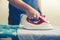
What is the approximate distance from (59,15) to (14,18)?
1.71 feet

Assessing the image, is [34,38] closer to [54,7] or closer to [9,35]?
[9,35]

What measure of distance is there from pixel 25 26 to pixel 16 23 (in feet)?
1.28

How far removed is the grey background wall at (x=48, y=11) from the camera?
156 centimetres

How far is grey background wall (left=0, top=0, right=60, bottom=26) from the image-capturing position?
5.12 feet

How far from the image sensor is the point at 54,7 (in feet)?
5.24

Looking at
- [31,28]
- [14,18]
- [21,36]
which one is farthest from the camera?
[14,18]

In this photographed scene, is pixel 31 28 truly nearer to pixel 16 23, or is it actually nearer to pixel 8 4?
pixel 16 23

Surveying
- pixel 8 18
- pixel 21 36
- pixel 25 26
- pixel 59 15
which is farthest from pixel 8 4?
pixel 21 36

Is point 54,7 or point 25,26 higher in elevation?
point 54,7

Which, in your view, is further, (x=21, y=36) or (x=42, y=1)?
(x=42, y=1)

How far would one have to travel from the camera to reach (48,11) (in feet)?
5.14

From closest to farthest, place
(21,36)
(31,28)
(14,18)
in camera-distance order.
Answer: (21,36) → (31,28) → (14,18)

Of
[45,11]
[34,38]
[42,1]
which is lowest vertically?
[34,38]

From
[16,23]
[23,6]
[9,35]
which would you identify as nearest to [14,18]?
[16,23]
